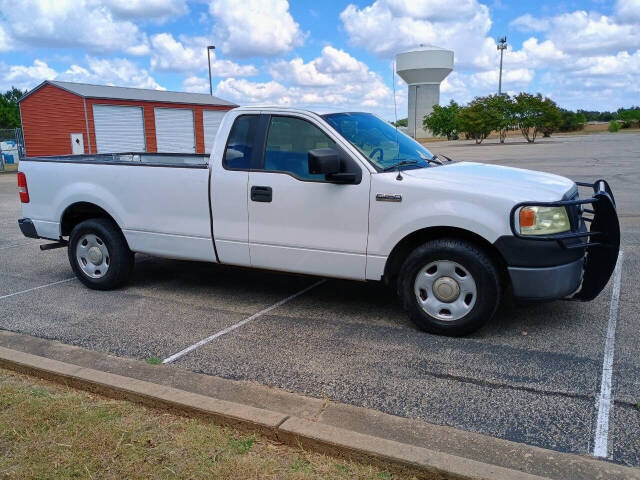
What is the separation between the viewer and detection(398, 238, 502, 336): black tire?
4.53 m

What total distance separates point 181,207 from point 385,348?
2479 millimetres

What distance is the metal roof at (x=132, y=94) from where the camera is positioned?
93.1 ft

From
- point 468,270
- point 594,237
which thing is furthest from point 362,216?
point 594,237

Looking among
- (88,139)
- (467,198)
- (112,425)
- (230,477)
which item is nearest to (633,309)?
(467,198)

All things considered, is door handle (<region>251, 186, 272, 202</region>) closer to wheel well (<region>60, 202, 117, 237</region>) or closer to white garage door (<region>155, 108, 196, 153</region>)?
wheel well (<region>60, 202, 117, 237</region>)

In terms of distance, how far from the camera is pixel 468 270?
457 centimetres

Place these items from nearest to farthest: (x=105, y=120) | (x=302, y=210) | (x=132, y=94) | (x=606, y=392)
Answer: (x=606, y=392) < (x=302, y=210) < (x=105, y=120) < (x=132, y=94)

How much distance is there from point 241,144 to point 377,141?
4.17 feet

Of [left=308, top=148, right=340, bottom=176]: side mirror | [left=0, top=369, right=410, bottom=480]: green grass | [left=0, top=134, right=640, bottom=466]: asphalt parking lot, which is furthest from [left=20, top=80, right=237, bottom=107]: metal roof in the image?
[left=0, top=369, right=410, bottom=480]: green grass

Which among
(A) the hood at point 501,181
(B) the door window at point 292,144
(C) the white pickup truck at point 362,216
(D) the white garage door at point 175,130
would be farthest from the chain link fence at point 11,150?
(A) the hood at point 501,181

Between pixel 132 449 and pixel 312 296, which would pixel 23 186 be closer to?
pixel 312 296

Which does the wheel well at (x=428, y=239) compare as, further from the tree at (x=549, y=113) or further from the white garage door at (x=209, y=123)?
the tree at (x=549, y=113)

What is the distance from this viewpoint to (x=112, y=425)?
3391 mm

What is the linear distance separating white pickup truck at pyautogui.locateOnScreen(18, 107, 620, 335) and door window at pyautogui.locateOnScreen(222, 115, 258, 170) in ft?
0.04
